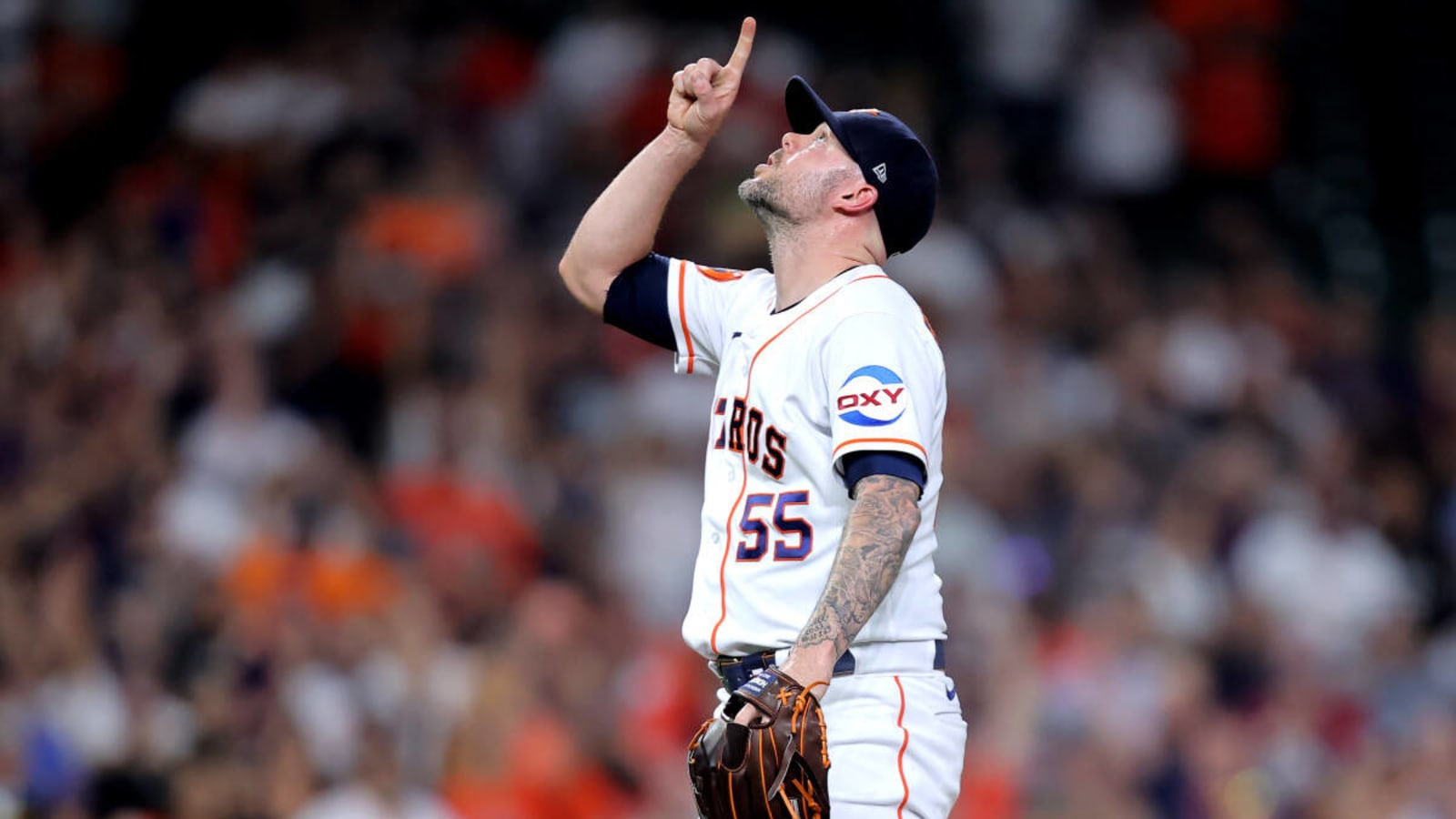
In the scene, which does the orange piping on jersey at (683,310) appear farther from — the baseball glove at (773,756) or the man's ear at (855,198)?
the baseball glove at (773,756)

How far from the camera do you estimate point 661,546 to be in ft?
26.5

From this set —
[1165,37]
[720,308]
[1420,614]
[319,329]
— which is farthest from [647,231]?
[1165,37]

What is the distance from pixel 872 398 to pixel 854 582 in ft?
1.15

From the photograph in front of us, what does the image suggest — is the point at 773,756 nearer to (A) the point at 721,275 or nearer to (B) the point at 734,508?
(B) the point at 734,508

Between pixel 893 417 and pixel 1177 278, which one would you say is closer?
pixel 893 417

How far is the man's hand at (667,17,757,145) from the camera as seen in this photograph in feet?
12.5

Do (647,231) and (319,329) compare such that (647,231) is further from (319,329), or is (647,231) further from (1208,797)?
(319,329)

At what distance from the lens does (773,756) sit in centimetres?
300

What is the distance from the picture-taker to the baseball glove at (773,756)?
9.82 feet

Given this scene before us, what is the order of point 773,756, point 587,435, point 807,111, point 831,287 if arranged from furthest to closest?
point 587,435 → point 807,111 → point 831,287 → point 773,756

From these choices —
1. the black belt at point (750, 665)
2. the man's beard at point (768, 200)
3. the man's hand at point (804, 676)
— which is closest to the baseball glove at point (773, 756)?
the man's hand at point (804, 676)

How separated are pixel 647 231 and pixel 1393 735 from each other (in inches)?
200

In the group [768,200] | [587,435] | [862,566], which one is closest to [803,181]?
[768,200]

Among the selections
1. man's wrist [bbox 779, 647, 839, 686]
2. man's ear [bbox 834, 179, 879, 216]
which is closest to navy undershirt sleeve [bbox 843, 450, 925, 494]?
man's wrist [bbox 779, 647, 839, 686]
